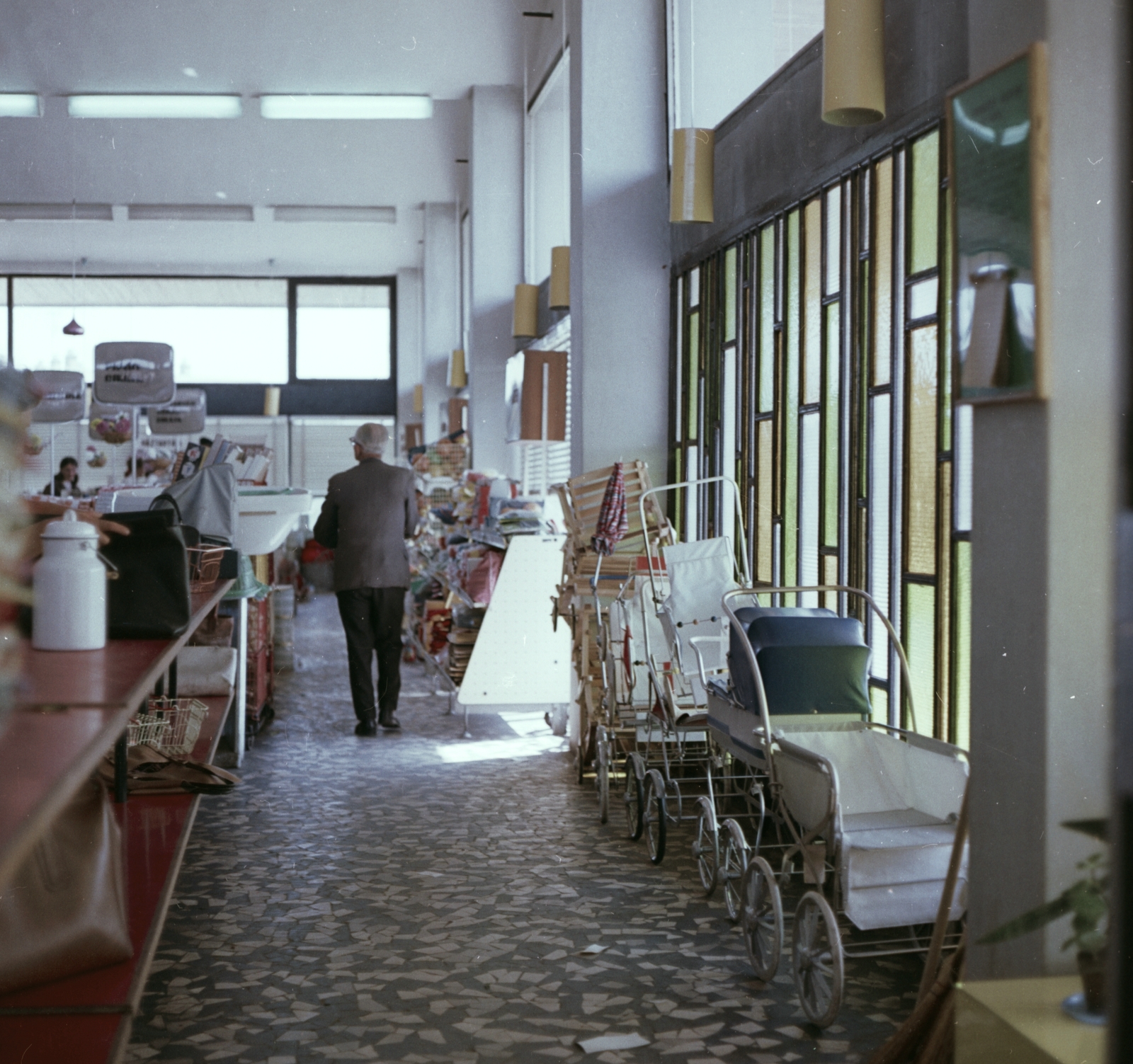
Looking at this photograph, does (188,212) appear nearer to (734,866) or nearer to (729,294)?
(729,294)

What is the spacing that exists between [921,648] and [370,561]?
3.98 metres

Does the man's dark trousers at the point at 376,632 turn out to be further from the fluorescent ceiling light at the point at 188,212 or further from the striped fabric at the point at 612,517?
the fluorescent ceiling light at the point at 188,212

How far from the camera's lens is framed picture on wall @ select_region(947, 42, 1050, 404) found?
7.58ft

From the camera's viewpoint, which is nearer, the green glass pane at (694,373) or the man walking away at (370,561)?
the green glass pane at (694,373)

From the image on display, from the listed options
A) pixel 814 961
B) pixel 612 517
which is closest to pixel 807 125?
pixel 612 517

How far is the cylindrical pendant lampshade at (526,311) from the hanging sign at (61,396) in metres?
3.23

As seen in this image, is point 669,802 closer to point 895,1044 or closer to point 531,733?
point 531,733

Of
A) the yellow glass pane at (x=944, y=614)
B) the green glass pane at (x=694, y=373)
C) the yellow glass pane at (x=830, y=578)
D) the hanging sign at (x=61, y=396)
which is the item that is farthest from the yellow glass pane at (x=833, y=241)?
the hanging sign at (x=61, y=396)

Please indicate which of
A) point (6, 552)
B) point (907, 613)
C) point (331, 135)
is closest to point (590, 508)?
point (907, 613)

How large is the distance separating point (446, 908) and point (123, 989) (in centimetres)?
186

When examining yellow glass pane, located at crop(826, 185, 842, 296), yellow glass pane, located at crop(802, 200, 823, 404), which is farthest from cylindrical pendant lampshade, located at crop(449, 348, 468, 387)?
yellow glass pane, located at crop(826, 185, 842, 296)

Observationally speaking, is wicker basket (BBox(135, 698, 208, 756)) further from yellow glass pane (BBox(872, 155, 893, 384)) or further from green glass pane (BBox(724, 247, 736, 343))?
green glass pane (BBox(724, 247, 736, 343))

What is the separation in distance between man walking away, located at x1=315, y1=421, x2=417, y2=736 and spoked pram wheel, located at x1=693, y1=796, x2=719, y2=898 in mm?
3258

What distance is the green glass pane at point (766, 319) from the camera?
518 cm
